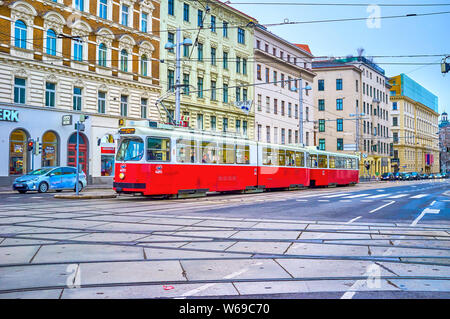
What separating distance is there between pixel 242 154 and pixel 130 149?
7438mm

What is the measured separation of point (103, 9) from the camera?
33.1 meters

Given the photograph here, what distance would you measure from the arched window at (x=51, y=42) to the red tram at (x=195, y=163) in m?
14.8

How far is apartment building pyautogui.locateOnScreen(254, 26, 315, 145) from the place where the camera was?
48781mm

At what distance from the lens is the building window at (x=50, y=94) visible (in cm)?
2981

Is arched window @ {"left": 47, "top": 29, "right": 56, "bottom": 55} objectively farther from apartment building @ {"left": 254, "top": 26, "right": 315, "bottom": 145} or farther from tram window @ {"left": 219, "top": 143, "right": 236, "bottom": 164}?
apartment building @ {"left": 254, "top": 26, "right": 315, "bottom": 145}

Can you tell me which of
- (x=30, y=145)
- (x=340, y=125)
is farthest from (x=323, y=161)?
(x=340, y=125)

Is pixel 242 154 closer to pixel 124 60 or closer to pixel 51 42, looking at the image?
pixel 51 42

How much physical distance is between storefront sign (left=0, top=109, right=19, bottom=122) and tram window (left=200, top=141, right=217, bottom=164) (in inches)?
551

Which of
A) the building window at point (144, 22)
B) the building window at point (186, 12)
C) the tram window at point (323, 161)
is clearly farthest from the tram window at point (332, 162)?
the building window at point (144, 22)

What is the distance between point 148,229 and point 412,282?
5.68 metres

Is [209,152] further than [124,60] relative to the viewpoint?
No

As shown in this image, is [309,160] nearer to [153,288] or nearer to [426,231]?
[426,231]

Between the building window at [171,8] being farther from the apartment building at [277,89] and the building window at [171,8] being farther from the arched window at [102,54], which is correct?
Result: the apartment building at [277,89]

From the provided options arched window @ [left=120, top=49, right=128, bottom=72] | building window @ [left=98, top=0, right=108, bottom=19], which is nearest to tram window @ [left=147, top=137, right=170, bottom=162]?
arched window @ [left=120, top=49, right=128, bottom=72]
